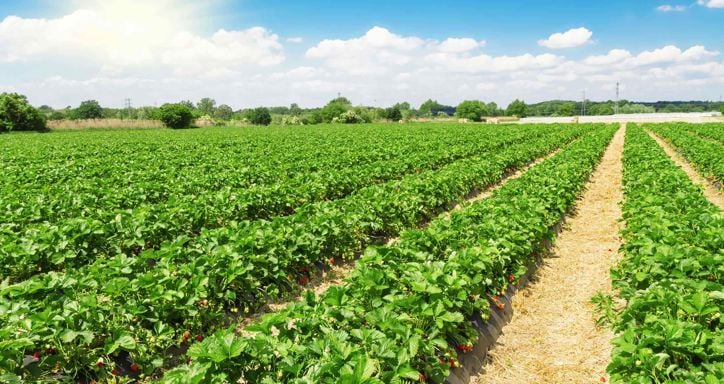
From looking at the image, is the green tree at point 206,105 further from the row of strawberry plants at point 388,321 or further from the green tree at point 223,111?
the row of strawberry plants at point 388,321

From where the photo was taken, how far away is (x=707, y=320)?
4062 millimetres

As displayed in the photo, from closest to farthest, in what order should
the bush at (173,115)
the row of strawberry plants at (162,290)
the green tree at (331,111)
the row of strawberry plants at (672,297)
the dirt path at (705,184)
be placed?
the row of strawberry plants at (672,297), the row of strawberry plants at (162,290), the dirt path at (705,184), the bush at (173,115), the green tree at (331,111)

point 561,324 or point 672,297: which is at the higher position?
point 672,297

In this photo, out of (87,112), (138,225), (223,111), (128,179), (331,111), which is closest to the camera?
(138,225)

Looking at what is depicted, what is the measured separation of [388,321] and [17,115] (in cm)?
6805

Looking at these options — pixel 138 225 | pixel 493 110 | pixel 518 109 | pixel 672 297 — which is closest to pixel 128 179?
pixel 138 225

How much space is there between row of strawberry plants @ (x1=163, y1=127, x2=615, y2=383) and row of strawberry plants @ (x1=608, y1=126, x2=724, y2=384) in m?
1.34

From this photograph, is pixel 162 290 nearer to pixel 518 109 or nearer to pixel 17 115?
pixel 17 115

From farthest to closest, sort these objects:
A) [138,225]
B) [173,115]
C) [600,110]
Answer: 1. [600,110]
2. [173,115]
3. [138,225]

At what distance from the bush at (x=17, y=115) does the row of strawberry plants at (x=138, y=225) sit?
60.2m

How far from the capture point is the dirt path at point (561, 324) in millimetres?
4559

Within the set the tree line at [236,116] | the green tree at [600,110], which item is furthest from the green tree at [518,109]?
the green tree at [600,110]

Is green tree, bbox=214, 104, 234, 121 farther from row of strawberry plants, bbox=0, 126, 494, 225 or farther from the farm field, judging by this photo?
the farm field

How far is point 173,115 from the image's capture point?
6881 centimetres
